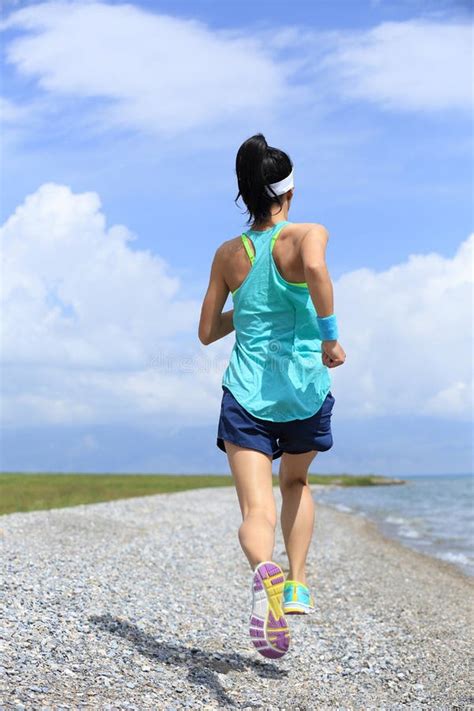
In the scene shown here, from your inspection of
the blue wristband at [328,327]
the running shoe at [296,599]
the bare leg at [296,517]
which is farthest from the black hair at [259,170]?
the running shoe at [296,599]

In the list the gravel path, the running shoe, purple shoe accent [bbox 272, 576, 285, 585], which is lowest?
the gravel path

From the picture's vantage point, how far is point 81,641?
283 inches

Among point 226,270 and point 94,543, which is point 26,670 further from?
point 94,543

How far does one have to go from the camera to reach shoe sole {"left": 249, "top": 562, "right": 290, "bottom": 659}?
5430 millimetres

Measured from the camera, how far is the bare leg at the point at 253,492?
580 cm

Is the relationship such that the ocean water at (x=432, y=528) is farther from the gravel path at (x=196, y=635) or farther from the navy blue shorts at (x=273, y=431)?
the navy blue shorts at (x=273, y=431)

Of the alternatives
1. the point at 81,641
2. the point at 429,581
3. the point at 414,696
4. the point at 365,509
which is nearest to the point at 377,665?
the point at 414,696

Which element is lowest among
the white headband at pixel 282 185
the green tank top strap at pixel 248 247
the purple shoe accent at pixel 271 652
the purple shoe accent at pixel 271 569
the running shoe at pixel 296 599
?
the purple shoe accent at pixel 271 652

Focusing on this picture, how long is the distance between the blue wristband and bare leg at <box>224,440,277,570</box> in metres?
0.96

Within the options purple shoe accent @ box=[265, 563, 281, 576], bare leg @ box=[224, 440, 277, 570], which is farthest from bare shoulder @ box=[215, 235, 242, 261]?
purple shoe accent @ box=[265, 563, 281, 576]

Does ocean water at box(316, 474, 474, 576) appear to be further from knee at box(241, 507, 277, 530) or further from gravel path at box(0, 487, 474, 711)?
knee at box(241, 507, 277, 530)

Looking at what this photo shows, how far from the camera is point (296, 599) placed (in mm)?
6480

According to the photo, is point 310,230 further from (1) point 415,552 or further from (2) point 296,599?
(1) point 415,552

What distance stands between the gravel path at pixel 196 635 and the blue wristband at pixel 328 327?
2816mm
